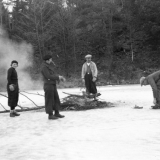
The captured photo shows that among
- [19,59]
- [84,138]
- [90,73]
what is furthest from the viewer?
[19,59]

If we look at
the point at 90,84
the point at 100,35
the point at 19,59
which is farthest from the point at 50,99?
the point at 100,35

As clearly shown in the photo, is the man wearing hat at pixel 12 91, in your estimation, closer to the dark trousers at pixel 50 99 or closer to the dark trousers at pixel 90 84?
the dark trousers at pixel 50 99

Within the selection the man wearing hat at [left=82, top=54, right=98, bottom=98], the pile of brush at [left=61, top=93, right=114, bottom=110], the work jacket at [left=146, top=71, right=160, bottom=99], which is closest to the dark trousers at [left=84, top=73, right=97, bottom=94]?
the man wearing hat at [left=82, top=54, right=98, bottom=98]

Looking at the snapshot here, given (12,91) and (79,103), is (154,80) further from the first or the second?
(12,91)

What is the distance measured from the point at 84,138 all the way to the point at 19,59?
25.2 meters

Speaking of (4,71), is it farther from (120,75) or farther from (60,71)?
(120,75)

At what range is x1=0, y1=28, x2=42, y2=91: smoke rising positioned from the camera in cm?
2325

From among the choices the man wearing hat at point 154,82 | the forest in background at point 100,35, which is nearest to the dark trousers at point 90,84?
the man wearing hat at point 154,82

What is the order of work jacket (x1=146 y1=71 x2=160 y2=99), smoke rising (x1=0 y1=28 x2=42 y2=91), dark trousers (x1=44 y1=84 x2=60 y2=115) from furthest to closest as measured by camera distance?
1. smoke rising (x1=0 y1=28 x2=42 y2=91)
2. work jacket (x1=146 y1=71 x2=160 y2=99)
3. dark trousers (x1=44 y1=84 x2=60 y2=115)

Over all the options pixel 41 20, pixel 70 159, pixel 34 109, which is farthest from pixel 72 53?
pixel 70 159

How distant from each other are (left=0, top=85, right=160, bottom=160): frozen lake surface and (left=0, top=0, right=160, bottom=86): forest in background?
2254 cm

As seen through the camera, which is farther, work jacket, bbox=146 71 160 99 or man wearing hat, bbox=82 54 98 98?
man wearing hat, bbox=82 54 98 98

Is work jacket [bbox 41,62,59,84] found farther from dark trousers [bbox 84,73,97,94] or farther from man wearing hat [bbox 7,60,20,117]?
dark trousers [bbox 84,73,97,94]

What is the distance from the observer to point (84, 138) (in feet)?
16.6
